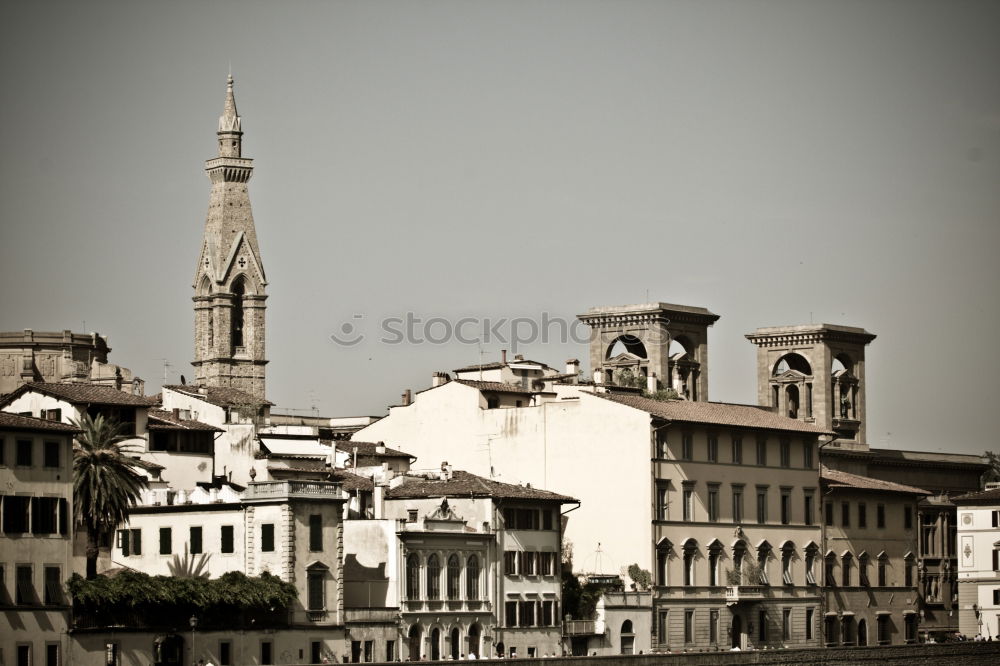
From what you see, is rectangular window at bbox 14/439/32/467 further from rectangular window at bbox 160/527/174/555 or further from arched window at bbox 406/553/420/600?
arched window at bbox 406/553/420/600

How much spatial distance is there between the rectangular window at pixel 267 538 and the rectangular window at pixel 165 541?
3514 mm

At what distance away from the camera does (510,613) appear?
91938 millimetres

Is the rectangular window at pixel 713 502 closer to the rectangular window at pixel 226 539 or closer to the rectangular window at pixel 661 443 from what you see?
the rectangular window at pixel 661 443

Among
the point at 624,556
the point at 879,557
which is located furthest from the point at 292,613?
the point at 879,557

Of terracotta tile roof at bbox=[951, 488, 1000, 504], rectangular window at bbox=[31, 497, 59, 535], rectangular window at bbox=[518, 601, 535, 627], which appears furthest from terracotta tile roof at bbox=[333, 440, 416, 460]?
terracotta tile roof at bbox=[951, 488, 1000, 504]

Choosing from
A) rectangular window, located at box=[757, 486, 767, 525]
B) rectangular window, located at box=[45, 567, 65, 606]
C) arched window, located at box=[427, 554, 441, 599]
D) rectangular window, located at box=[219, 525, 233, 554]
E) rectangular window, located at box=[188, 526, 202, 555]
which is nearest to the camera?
rectangular window, located at box=[45, 567, 65, 606]

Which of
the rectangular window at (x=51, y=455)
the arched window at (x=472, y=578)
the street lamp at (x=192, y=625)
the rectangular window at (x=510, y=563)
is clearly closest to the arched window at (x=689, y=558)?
the rectangular window at (x=510, y=563)

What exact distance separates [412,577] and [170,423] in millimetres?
11048

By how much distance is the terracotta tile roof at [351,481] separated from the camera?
298 ft

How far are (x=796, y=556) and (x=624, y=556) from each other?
11.3 metres

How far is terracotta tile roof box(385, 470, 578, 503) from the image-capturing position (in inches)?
3647

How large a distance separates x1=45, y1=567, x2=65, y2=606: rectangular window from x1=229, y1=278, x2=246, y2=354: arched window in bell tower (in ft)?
275

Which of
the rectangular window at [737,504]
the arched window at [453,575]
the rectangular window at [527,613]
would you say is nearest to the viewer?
the arched window at [453,575]

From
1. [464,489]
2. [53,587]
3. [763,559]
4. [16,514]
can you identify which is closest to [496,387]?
[763,559]
